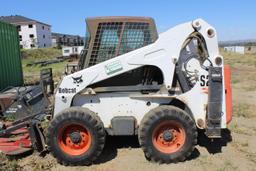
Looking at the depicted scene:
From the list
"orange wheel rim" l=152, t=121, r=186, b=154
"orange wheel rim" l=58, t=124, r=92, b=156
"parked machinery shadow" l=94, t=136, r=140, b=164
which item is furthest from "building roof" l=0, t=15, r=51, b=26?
"orange wheel rim" l=152, t=121, r=186, b=154

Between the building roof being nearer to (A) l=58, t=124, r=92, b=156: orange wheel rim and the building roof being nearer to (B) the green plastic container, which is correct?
(B) the green plastic container

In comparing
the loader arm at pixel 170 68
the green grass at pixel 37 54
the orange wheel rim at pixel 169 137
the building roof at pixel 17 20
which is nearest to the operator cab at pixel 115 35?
the loader arm at pixel 170 68

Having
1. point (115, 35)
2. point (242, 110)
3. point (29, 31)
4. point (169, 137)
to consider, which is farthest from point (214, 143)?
point (29, 31)

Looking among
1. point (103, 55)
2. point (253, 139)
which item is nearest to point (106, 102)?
point (103, 55)

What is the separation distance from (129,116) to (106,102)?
0.45m

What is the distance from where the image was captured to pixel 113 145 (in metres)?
6.05

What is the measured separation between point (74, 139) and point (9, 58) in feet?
29.5

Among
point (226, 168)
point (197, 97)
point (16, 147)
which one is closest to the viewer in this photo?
point (226, 168)

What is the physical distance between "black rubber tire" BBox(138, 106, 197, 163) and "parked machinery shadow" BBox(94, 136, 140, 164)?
0.76 m

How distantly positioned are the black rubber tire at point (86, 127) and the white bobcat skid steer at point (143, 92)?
0.02 m

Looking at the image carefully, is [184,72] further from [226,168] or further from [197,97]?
[226,168]

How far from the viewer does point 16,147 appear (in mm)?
5711

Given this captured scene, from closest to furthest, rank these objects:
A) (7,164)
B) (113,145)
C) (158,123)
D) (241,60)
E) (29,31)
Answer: (158,123)
(7,164)
(113,145)
(241,60)
(29,31)

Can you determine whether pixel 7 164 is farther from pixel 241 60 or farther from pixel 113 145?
pixel 241 60
